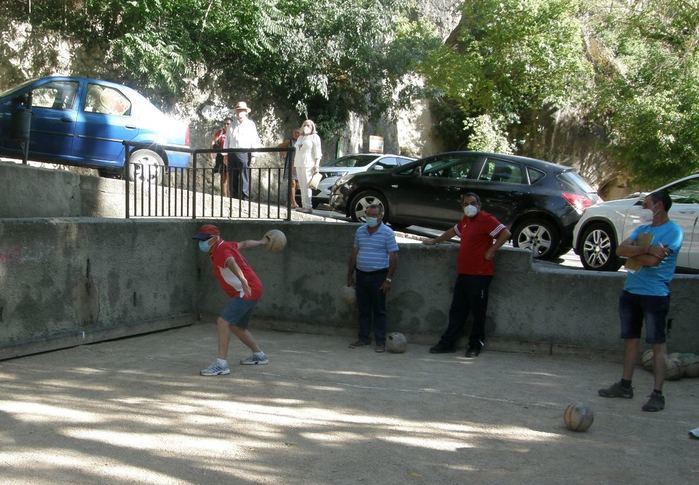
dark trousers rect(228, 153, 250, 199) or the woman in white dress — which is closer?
dark trousers rect(228, 153, 250, 199)

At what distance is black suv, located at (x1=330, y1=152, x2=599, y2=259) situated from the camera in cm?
1239

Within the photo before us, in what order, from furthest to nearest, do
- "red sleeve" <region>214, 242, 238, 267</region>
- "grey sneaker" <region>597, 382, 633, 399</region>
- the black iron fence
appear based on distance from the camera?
the black iron fence < "red sleeve" <region>214, 242, 238, 267</region> < "grey sneaker" <region>597, 382, 633, 399</region>

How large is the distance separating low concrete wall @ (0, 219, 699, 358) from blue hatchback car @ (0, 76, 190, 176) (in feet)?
11.6

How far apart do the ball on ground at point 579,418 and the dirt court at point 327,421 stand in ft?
0.28

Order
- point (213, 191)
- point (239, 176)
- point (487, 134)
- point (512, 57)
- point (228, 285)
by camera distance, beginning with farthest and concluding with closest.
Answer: point (487, 134), point (512, 57), point (239, 176), point (213, 191), point (228, 285)

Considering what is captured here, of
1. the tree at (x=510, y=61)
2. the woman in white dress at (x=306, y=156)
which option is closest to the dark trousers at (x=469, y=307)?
the woman in white dress at (x=306, y=156)

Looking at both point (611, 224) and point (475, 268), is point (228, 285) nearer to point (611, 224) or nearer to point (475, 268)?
point (475, 268)

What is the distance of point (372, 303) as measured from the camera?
985cm

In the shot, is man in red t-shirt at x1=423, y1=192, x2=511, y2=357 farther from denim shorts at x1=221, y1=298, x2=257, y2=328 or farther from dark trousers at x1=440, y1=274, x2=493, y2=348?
denim shorts at x1=221, y1=298, x2=257, y2=328

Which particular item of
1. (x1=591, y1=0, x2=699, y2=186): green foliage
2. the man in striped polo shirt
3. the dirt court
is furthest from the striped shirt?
(x1=591, y1=0, x2=699, y2=186): green foliage

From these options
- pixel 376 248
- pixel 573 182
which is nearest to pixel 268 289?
pixel 376 248

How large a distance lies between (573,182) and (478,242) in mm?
3907

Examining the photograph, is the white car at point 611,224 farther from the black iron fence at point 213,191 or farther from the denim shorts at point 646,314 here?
the black iron fence at point 213,191

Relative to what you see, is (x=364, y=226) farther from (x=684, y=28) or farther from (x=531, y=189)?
(x=684, y=28)
